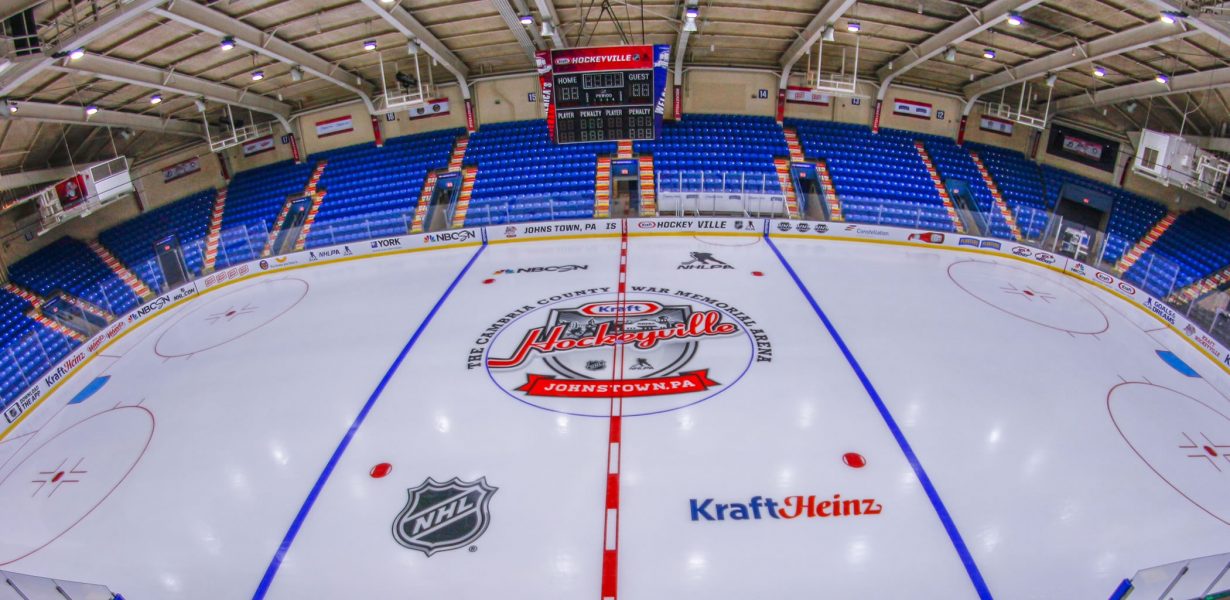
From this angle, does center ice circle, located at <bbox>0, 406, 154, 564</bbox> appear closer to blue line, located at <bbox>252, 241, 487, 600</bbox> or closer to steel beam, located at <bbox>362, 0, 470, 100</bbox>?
blue line, located at <bbox>252, 241, 487, 600</bbox>

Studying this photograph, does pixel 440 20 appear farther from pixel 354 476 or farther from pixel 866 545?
pixel 866 545

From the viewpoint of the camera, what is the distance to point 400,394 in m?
8.11

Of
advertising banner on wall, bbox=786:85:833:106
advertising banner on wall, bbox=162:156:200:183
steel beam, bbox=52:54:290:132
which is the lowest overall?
advertising banner on wall, bbox=162:156:200:183

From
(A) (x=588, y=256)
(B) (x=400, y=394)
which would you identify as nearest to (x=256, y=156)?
(A) (x=588, y=256)

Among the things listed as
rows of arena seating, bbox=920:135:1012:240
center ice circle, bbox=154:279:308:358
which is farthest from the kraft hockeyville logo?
rows of arena seating, bbox=920:135:1012:240

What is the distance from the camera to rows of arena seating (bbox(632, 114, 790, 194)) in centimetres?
1766

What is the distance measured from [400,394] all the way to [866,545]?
6.21 metres

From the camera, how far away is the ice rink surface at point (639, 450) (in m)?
5.43

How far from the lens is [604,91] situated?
12.1 meters

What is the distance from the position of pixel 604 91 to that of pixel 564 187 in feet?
18.4

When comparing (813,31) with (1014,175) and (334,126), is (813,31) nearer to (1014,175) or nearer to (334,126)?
(1014,175)

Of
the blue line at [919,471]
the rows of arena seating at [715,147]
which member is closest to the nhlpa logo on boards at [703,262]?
the blue line at [919,471]

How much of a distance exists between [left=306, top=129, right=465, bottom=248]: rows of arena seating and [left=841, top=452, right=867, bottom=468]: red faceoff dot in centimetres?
1359

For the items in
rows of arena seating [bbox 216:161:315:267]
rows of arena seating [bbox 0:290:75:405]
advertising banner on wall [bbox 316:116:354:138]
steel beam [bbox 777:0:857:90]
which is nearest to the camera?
rows of arena seating [bbox 0:290:75:405]
